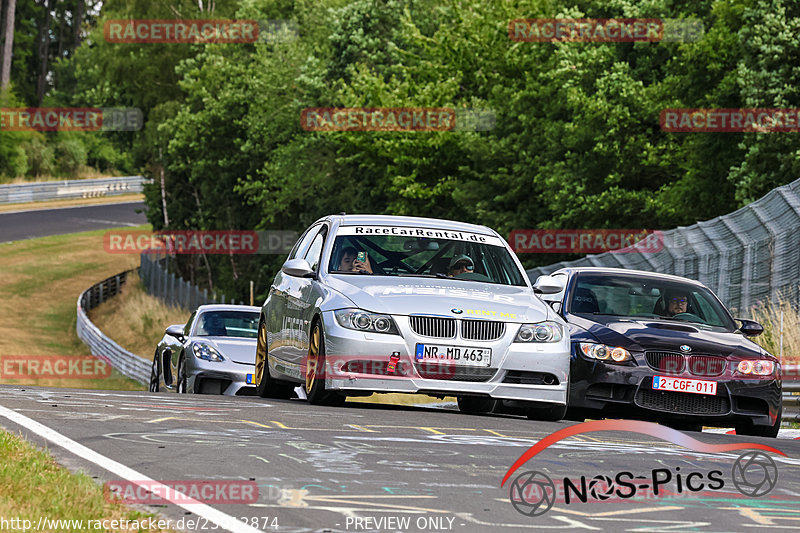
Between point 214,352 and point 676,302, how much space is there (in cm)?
640

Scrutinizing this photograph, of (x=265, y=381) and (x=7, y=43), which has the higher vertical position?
(x=7, y=43)

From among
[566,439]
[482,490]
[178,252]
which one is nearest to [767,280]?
[566,439]

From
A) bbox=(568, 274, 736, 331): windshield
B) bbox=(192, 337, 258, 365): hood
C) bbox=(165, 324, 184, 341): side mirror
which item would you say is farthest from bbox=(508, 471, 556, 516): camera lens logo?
bbox=(165, 324, 184, 341): side mirror

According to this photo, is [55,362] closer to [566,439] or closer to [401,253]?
[401,253]

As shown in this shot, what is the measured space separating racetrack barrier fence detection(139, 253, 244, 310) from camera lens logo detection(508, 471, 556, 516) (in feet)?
120

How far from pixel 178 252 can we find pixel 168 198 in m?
2.50

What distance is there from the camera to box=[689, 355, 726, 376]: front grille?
1287cm

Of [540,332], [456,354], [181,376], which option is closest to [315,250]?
[456,354]

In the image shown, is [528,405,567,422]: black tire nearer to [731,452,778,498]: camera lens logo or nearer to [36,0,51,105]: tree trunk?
[731,452,778,498]: camera lens logo

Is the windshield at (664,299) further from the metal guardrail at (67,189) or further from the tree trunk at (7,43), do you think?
the tree trunk at (7,43)

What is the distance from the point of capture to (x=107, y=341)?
38.3 meters

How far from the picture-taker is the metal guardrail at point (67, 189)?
264 ft

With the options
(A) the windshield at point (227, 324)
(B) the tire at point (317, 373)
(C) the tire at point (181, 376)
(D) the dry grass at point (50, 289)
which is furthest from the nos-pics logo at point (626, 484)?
(D) the dry grass at point (50, 289)

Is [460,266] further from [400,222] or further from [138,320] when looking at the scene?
[138,320]
